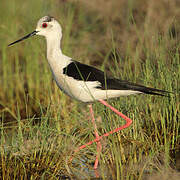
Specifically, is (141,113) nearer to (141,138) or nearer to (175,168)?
(141,138)

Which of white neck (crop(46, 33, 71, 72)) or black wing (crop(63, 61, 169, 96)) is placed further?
white neck (crop(46, 33, 71, 72))

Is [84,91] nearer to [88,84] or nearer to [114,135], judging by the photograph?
[88,84]

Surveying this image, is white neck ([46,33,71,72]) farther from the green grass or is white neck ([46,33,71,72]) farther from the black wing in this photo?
the green grass

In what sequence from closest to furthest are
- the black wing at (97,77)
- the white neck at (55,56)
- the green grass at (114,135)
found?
A: the green grass at (114,135), the black wing at (97,77), the white neck at (55,56)

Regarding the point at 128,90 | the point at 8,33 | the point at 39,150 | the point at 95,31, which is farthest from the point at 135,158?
the point at 95,31

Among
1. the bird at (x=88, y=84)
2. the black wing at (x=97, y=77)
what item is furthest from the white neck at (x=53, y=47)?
the black wing at (x=97, y=77)

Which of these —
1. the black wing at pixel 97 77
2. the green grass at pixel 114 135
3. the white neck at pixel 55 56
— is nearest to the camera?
the green grass at pixel 114 135

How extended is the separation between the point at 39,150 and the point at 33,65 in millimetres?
2112

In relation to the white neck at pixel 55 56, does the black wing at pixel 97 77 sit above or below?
below

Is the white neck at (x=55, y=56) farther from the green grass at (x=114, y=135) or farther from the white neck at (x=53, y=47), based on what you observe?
the green grass at (x=114, y=135)

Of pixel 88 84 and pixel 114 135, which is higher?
pixel 88 84

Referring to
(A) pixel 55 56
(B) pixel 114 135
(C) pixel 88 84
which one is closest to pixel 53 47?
(A) pixel 55 56

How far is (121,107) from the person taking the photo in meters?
3.85

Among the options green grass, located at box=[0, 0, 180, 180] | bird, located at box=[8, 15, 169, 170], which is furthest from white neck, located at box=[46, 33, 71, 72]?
green grass, located at box=[0, 0, 180, 180]
